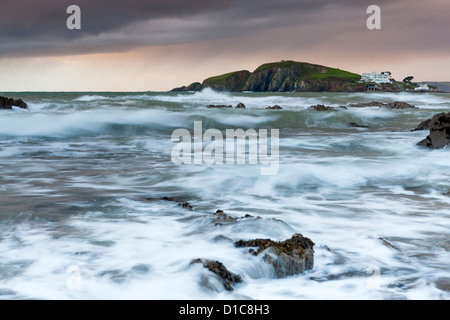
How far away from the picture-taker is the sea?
349 cm

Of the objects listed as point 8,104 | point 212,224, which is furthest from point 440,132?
point 8,104

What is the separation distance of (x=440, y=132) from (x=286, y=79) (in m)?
153

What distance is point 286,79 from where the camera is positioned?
161250mm

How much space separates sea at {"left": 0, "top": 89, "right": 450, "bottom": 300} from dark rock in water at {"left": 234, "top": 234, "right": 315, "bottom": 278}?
7 cm

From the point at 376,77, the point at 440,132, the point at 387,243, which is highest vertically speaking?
the point at 376,77

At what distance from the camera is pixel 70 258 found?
402 cm

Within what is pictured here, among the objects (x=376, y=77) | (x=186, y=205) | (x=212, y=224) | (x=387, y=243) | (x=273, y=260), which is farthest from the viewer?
(x=376, y=77)

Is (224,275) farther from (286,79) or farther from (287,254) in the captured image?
(286,79)

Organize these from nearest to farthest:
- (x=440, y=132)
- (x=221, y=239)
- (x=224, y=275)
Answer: (x=224, y=275), (x=221, y=239), (x=440, y=132)

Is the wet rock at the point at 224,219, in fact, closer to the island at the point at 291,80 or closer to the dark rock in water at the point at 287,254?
the dark rock in water at the point at 287,254

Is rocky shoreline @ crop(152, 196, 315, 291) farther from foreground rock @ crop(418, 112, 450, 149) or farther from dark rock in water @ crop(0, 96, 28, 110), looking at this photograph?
dark rock in water @ crop(0, 96, 28, 110)

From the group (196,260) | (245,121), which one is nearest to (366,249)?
(196,260)

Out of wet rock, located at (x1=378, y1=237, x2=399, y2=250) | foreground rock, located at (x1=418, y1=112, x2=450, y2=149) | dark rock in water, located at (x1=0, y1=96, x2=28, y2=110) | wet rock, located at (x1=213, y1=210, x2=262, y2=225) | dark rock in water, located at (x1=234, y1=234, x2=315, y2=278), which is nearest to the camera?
dark rock in water, located at (x1=234, y1=234, x2=315, y2=278)

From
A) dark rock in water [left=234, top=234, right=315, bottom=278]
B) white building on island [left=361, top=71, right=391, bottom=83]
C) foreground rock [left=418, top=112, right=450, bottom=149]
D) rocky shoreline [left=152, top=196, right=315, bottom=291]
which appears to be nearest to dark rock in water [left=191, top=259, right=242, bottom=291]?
rocky shoreline [left=152, top=196, right=315, bottom=291]
